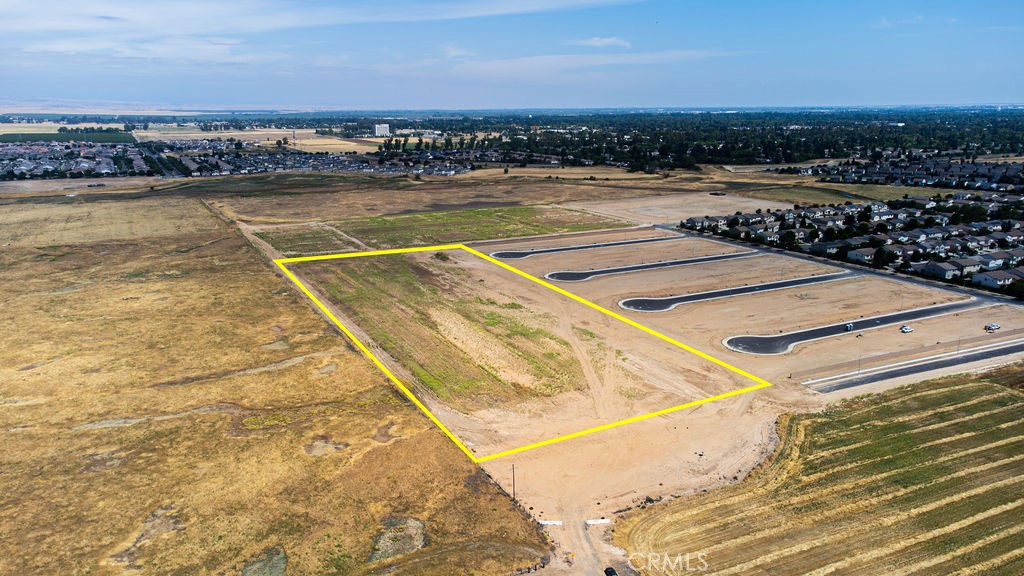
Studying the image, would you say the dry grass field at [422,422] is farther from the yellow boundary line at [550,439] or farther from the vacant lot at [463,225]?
the vacant lot at [463,225]


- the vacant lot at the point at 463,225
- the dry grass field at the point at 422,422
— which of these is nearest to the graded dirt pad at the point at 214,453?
the dry grass field at the point at 422,422

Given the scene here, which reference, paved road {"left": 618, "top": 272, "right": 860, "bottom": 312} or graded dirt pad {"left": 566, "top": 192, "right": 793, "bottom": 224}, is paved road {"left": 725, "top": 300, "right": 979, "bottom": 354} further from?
graded dirt pad {"left": 566, "top": 192, "right": 793, "bottom": 224}

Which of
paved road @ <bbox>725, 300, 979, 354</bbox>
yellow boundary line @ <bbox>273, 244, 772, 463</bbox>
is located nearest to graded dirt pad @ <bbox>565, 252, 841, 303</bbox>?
yellow boundary line @ <bbox>273, 244, 772, 463</bbox>

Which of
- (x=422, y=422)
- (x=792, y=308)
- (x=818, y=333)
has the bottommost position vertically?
(x=422, y=422)

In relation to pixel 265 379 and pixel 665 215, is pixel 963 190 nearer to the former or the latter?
pixel 665 215

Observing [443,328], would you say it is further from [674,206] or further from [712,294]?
[674,206]

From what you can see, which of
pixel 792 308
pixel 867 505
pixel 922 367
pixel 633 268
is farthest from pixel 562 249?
pixel 867 505

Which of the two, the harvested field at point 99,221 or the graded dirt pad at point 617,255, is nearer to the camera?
the graded dirt pad at point 617,255
